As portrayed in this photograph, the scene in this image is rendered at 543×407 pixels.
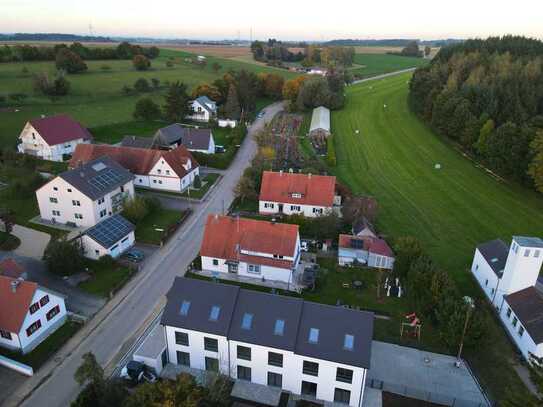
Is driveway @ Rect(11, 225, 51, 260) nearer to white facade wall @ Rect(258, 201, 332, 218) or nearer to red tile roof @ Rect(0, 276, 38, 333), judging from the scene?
red tile roof @ Rect(0, 276, 38, 333)

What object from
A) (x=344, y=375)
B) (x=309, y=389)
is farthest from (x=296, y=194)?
(x=344, y=375)

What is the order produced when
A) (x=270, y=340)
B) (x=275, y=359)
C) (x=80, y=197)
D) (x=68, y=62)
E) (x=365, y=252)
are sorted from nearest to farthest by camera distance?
(x=270, y=340) < (x=275, y=359) < (x=365, y=252) < (x=80, y=197) < (x=68, y=62)

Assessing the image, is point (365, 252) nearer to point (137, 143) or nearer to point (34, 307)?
point (34, 307)

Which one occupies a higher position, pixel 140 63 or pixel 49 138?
pixel 140 63

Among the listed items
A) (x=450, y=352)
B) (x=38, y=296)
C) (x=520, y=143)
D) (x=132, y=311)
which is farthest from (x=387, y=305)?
(x=520, y=143)

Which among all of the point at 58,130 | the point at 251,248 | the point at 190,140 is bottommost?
the point at 251,248
